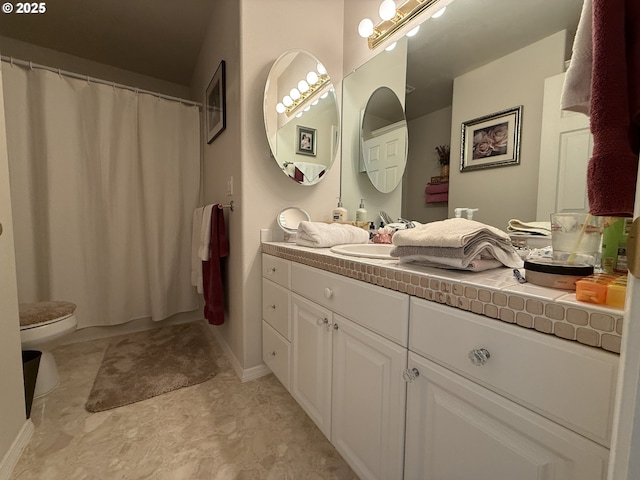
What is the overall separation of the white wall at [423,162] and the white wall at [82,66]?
8.32 ft

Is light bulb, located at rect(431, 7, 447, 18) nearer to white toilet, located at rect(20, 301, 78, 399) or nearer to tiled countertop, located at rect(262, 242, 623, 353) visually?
tiled countertop, located at rect(262, 242, 623, 353)

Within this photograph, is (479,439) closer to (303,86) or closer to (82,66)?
(303,86)

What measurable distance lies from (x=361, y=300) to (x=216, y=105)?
1800 millimetres

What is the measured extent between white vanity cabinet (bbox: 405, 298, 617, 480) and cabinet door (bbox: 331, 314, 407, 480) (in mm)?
41

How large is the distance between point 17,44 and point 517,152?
349 cm

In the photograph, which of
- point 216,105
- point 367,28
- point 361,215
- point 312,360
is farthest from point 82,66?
point 312,360

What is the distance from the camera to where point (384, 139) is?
158 cm

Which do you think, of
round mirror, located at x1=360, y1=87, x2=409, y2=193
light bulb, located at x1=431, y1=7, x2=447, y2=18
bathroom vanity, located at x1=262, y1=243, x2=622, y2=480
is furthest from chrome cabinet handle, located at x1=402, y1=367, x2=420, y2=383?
light bulb, located at x1=431, y1=7, x2=447, y2=18

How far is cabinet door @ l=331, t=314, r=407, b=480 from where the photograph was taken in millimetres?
756

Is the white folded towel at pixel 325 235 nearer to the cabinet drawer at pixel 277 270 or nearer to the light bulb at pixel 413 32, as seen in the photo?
the cabinet drawer at pixel 277 270

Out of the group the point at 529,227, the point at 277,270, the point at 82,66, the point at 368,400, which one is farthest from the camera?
the point at 82,66

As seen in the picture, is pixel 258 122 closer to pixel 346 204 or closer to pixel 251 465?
pixel 346 204

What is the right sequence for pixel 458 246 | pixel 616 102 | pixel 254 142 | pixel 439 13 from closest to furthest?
pixel 616 102 < pixel 458 246 < pixel 439 13 < pixel 254 142

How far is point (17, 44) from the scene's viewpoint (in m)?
2.15
